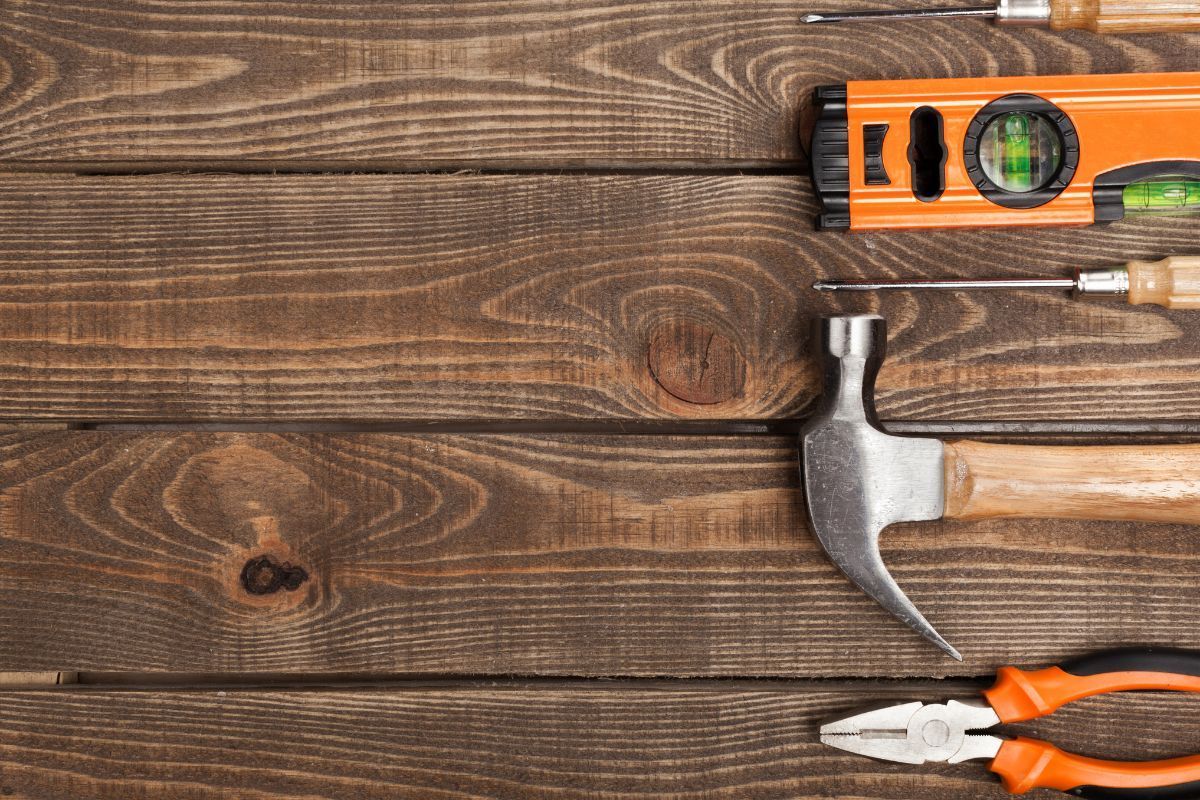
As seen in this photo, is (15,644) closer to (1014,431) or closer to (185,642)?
(185,642)

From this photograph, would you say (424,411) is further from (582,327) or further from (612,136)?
(612,136)

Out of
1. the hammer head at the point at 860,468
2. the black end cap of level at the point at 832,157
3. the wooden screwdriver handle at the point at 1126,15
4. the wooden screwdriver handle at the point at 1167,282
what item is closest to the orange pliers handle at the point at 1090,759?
the hammer head at the point at 860,468

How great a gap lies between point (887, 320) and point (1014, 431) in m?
0.17

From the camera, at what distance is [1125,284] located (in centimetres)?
87

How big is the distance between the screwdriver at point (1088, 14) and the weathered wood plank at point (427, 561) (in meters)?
0.47

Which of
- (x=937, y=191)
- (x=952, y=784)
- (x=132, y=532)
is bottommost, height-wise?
(x=952, y=784)

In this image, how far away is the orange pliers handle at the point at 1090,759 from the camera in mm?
862

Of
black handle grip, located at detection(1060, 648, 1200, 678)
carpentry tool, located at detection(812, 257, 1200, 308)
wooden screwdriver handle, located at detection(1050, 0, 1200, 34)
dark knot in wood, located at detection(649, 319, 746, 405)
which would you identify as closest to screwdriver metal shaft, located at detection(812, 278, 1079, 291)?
carpentry tool, located at detection(812, 257, 1200, 308)

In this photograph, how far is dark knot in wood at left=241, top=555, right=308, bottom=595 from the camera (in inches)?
36.4

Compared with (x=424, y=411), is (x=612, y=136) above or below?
above

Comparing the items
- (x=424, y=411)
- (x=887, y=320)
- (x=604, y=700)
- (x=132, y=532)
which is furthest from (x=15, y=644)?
(x=887, y=320)

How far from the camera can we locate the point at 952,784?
0.91m

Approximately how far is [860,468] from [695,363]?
192mm

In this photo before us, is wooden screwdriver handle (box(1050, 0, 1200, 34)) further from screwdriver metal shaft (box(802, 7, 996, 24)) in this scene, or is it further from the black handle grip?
the black handle grip
